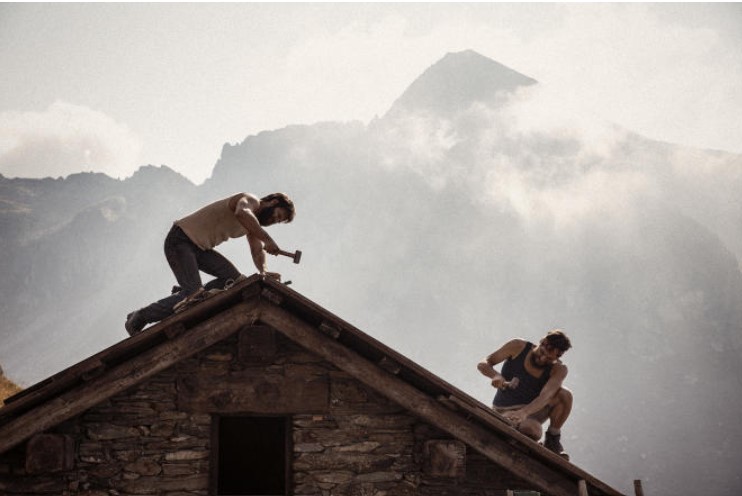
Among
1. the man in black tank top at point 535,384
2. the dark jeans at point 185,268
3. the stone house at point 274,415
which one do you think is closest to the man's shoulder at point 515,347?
the man in black tank top at point 535,384

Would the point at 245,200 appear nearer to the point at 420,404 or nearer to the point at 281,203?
the point at 281,203

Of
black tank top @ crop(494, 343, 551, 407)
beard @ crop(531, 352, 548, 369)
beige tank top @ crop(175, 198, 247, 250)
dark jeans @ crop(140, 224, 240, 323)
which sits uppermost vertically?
beige tank top @ crop(175, 198, 247, 250)

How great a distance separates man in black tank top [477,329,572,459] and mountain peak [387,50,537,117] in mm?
136215

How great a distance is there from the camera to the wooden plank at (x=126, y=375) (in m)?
5.88

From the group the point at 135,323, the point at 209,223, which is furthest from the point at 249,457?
the point at 209,223

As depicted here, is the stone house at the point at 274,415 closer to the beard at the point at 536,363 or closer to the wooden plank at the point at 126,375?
the wooden plank at the point at 126,375

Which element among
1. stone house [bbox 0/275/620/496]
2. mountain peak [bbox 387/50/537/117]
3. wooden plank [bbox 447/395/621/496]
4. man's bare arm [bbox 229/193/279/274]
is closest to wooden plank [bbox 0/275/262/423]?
stone house [bbox 0/275/620/496]

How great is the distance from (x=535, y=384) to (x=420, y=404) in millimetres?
1929

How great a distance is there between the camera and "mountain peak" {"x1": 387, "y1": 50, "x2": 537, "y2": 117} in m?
142

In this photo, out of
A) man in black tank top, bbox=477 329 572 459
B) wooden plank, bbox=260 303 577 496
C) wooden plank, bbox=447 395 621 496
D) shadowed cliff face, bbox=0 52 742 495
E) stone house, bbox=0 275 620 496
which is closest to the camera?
stone house, bbox=0 275 620 496

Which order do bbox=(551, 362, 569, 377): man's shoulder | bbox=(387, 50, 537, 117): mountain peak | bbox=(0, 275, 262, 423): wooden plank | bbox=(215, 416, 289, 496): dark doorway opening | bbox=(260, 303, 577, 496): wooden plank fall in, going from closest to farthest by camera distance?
bbox=(0, 275, 262, 423): wooden plank, bbox=(260, 303, 577, 496): wooden plank, bbox=(551, 362, 569, 377): man's shoulder, bbox=(215, 416, 289, 496): dark doorway opening, bbox=(387, 50, 537, 117): mountain peak

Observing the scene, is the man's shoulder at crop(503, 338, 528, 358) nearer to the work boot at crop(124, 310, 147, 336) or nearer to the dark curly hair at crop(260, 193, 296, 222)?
the dark curly hair at crop(260, 193, 296, 222)

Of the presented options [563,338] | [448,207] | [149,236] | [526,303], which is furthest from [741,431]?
[149,236]

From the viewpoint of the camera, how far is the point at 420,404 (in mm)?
6383
